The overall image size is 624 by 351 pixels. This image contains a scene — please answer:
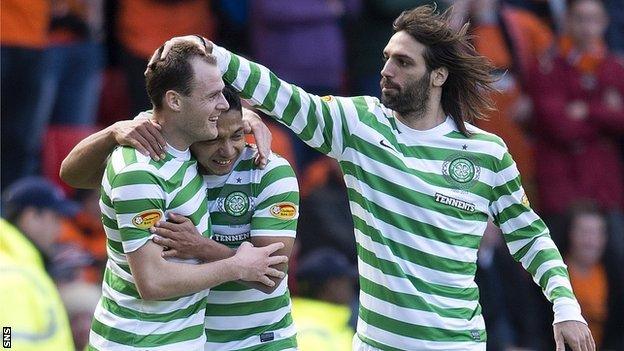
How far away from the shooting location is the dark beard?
251 inches

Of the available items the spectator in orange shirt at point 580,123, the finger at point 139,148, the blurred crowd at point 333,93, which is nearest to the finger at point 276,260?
the finger at point 139,148

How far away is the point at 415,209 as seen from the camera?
6.27 metres

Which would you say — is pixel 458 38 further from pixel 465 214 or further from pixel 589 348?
pixel 589 348

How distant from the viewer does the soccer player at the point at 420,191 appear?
625 centimetres

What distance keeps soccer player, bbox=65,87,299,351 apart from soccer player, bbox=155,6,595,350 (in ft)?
0.94

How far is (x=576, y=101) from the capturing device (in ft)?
36.1

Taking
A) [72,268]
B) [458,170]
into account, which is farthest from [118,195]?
[72,268]

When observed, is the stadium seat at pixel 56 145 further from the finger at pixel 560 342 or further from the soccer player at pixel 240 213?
the finger at pixel 560 342

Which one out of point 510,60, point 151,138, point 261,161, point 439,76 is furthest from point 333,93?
point 151,138

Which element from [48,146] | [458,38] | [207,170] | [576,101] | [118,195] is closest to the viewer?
[118,195]

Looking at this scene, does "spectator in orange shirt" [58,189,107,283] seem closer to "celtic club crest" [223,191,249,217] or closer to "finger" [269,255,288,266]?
"celtic club crest" [223,191,249,217]

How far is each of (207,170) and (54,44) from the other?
160 inches

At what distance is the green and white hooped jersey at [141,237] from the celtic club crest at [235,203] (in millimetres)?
143

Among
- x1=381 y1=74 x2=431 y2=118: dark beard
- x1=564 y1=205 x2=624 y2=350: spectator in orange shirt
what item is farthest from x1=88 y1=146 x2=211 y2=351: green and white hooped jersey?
x1=564 y1=205 x2=624 y2=350: spectator in orange shirt
